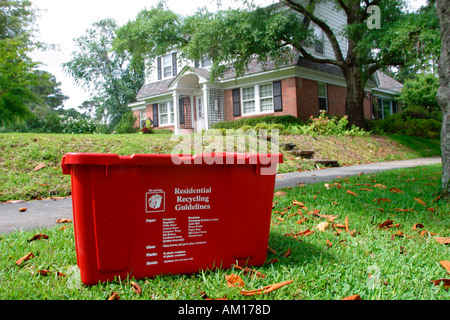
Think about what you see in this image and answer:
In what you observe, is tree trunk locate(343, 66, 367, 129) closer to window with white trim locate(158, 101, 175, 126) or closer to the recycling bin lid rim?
window with white trim locate(158, 101, 175, 126)

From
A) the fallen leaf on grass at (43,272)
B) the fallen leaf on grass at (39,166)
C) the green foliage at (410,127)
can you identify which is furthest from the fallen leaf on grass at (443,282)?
the green foliage at (410,127)

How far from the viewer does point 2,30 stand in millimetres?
34625

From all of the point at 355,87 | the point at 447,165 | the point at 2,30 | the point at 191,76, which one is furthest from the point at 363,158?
the point at 2,30

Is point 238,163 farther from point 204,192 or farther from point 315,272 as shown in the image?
point 315,272

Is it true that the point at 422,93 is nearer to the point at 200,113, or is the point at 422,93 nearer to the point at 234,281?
the point at 200,113

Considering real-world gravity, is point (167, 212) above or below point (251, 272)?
above

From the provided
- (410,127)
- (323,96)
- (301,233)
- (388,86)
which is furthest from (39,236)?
(388,86)

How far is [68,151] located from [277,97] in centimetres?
1365

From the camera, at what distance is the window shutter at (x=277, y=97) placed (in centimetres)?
1897

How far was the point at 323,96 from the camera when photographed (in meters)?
20.8

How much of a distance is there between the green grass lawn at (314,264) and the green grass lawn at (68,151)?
269 cm

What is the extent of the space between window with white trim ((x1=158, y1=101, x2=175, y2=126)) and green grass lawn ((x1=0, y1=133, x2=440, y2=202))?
1398 cm

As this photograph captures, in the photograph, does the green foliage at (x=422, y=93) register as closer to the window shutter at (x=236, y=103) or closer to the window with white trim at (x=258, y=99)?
the window with white trim at (x=258, y=99)
